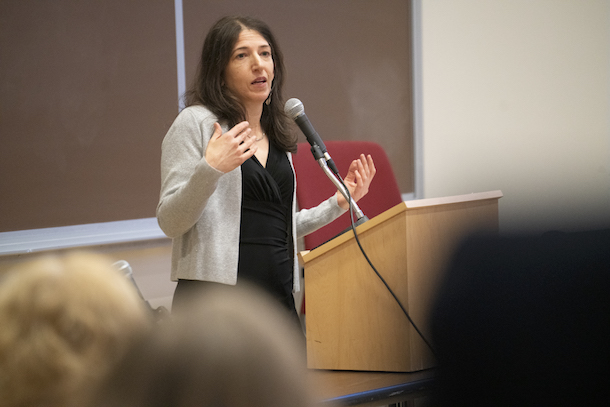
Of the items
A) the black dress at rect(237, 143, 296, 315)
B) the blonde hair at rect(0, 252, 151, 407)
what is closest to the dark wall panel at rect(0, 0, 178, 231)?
the black dress at rect(237, 143, 296, 315)

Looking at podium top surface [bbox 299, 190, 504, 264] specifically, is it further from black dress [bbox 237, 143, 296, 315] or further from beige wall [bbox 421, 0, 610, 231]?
beige wall [bbox 421, 0, 610, 231]

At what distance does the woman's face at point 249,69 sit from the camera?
155 centimetres

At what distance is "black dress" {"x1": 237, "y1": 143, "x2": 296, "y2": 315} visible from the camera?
1.51m

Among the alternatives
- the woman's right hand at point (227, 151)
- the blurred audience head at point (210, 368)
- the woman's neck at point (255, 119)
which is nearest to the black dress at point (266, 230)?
the woman's neck at point (255, 119)

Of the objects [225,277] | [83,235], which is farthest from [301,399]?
[83,235]

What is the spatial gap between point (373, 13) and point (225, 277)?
2.52 m

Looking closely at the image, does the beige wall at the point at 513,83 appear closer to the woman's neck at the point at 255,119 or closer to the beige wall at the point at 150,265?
the beige wall at the point at 150,265

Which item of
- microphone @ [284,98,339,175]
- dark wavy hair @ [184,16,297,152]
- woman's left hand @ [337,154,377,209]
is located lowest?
woman's left hand @ [337,154,377,209]

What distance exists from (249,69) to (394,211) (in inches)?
27.1

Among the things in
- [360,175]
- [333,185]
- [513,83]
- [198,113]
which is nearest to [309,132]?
[360,175]

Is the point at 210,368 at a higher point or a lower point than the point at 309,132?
lower

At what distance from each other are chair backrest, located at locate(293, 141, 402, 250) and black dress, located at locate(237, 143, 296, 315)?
754mm

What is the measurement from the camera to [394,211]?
111cm

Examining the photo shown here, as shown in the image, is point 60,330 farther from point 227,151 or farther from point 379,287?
point 227,151
